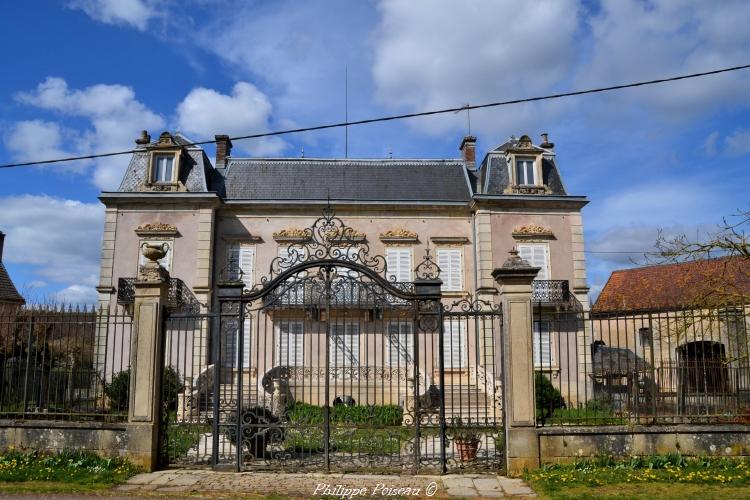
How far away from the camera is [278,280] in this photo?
9609 mm

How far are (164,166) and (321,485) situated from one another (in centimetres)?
1600

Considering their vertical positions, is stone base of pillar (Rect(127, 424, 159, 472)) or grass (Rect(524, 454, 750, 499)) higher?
stone base of pillar (Rect(127, 424, 159, 472))

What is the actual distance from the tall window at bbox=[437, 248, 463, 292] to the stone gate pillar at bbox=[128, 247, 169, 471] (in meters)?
13.2

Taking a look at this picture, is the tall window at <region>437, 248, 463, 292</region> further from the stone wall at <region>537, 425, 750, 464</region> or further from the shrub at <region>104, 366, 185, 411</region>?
the stone wall at <region>537, 425, 750, 464</region>

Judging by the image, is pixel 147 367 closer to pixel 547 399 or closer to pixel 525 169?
pixel 547 399

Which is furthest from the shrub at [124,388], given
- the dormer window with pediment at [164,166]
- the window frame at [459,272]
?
the window frame at [459,272]

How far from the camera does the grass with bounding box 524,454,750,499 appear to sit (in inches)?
298

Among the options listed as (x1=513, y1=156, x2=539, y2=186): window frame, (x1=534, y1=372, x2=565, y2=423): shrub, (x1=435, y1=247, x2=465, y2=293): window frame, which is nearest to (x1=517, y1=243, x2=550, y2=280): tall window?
(x1=435, y1=247, x2=465, y2=293): window frame

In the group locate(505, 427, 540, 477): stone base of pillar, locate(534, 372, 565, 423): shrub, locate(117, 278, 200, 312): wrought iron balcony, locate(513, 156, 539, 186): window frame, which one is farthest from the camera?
locate(513, 156, 539, 186): window frame

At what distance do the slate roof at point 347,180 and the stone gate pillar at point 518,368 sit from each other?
42.7ft

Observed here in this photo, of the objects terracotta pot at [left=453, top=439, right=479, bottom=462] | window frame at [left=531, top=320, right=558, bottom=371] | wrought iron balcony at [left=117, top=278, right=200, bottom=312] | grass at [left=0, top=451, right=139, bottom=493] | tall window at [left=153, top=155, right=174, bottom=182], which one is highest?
tall window at [left=153, top=155, right=174, bottom=182]

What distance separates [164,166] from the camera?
70.5ft

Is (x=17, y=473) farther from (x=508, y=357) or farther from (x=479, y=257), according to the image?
(x=479, y=257)

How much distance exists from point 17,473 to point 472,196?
53.7 ft
